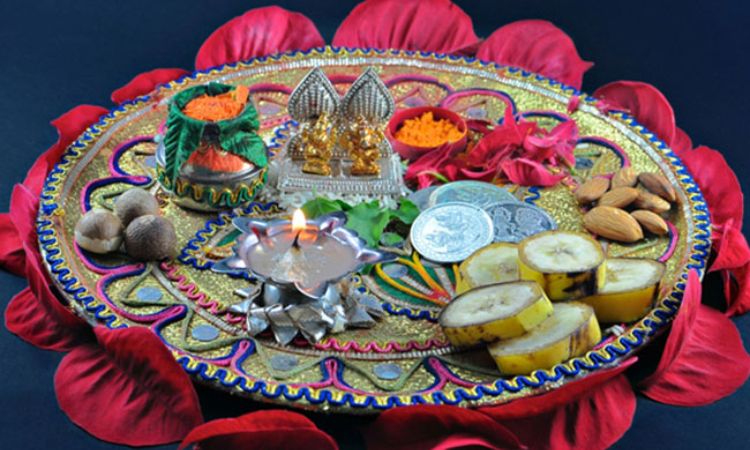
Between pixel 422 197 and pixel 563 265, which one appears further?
pixel 422 197

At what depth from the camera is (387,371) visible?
1.49 metres

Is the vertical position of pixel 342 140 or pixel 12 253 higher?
pixel 342 140

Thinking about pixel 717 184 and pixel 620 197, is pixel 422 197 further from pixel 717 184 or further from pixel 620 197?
pixel 717 184

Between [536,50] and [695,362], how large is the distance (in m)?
0.86

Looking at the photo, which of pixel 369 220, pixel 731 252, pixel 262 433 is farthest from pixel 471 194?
pixel 262 433

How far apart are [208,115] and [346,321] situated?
1.36 ft

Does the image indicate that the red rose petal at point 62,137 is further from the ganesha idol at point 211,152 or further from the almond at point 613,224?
the almond at point 613,224

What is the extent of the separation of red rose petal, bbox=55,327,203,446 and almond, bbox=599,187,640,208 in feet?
2.38

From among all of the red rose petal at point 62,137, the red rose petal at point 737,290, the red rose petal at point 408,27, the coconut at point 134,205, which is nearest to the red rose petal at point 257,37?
the red rose petal at point 408,27

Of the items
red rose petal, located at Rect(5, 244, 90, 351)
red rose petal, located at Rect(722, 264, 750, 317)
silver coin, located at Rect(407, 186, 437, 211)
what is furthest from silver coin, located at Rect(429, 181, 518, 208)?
red rose petal, located at Rect(5, 244, 90, 351)

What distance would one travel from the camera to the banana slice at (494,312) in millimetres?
1444

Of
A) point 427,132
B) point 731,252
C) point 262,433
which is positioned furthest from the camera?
point 427,132

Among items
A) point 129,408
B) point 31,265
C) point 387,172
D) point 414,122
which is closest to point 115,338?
point 129,408

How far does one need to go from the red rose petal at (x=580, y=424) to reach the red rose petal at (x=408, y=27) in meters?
1.00
